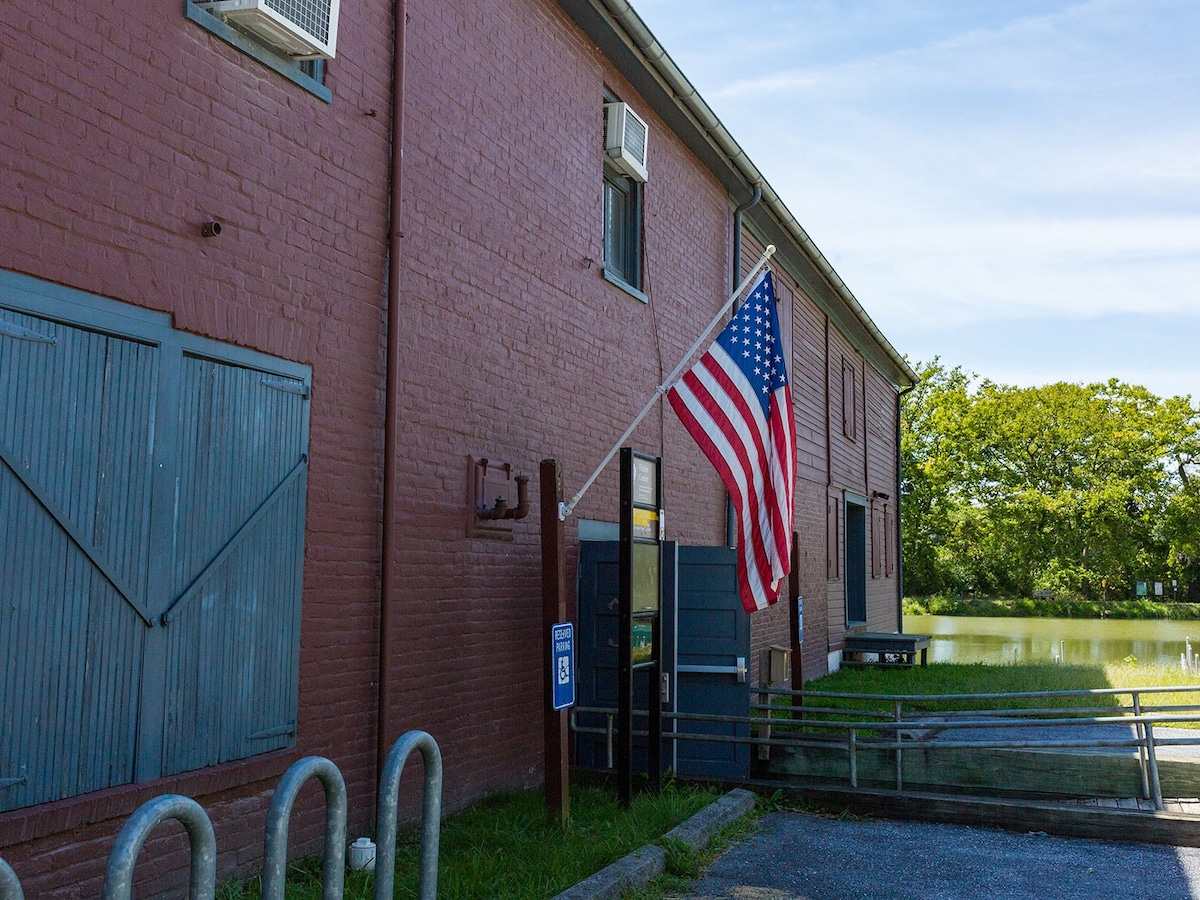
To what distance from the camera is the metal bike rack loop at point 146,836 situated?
2623 millimetres

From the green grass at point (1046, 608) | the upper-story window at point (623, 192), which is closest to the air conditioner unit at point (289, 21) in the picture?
the upper-story window at point (623, 192)

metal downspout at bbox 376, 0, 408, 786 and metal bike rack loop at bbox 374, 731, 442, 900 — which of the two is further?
metal downspout at bbox 376, 0, 408, 786

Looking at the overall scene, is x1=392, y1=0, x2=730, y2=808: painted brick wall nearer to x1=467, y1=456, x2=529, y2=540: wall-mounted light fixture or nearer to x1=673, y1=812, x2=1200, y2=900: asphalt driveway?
x1=467, y1=456, x2=529, y2=540: wall-mounted light fixture

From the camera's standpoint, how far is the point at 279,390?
5.87 metres

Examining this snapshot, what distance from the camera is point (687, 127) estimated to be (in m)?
11.8

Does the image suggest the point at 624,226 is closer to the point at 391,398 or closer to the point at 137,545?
the point at 391,398

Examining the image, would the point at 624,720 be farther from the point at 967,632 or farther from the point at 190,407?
the point at 967,632

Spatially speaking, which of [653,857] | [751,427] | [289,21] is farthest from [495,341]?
[653,857]

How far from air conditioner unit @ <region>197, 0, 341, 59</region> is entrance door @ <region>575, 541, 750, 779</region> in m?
4.28

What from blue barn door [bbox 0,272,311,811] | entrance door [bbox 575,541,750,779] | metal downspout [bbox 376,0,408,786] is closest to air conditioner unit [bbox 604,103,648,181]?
metal downspout [bbox 376,0,408,786]

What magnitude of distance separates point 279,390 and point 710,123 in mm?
7280

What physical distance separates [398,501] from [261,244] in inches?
71.1

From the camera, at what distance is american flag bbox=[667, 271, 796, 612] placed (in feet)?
25.5

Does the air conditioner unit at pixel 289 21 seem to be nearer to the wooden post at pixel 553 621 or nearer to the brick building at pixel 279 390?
the brick building at pixel 279 390
